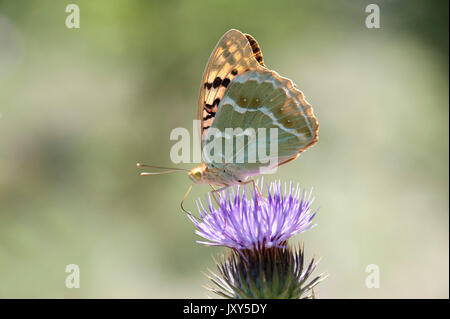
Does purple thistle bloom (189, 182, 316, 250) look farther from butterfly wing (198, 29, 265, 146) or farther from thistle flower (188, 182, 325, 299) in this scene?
butterfly wing (198, 29, 265, 146)

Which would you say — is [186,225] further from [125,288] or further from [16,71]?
[16,71]

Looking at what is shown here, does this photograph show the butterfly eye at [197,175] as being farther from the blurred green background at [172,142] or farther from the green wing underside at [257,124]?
the blurred green background at [172,142]

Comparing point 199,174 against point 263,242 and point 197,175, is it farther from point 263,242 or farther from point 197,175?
point 263,242

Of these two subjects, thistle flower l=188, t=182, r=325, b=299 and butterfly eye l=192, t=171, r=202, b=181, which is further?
butterfly eye l=192, t=171, r=202, b=181

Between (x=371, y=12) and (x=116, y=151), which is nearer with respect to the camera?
(x=116, y=151)

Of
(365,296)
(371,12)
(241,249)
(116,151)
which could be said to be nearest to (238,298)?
(241,249)

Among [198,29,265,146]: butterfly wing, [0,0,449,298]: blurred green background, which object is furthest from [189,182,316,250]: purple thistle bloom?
[0,0,449,298]: blurred green background

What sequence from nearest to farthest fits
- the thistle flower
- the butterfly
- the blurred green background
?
the thistle flower < the butterfly < the blurred green background
